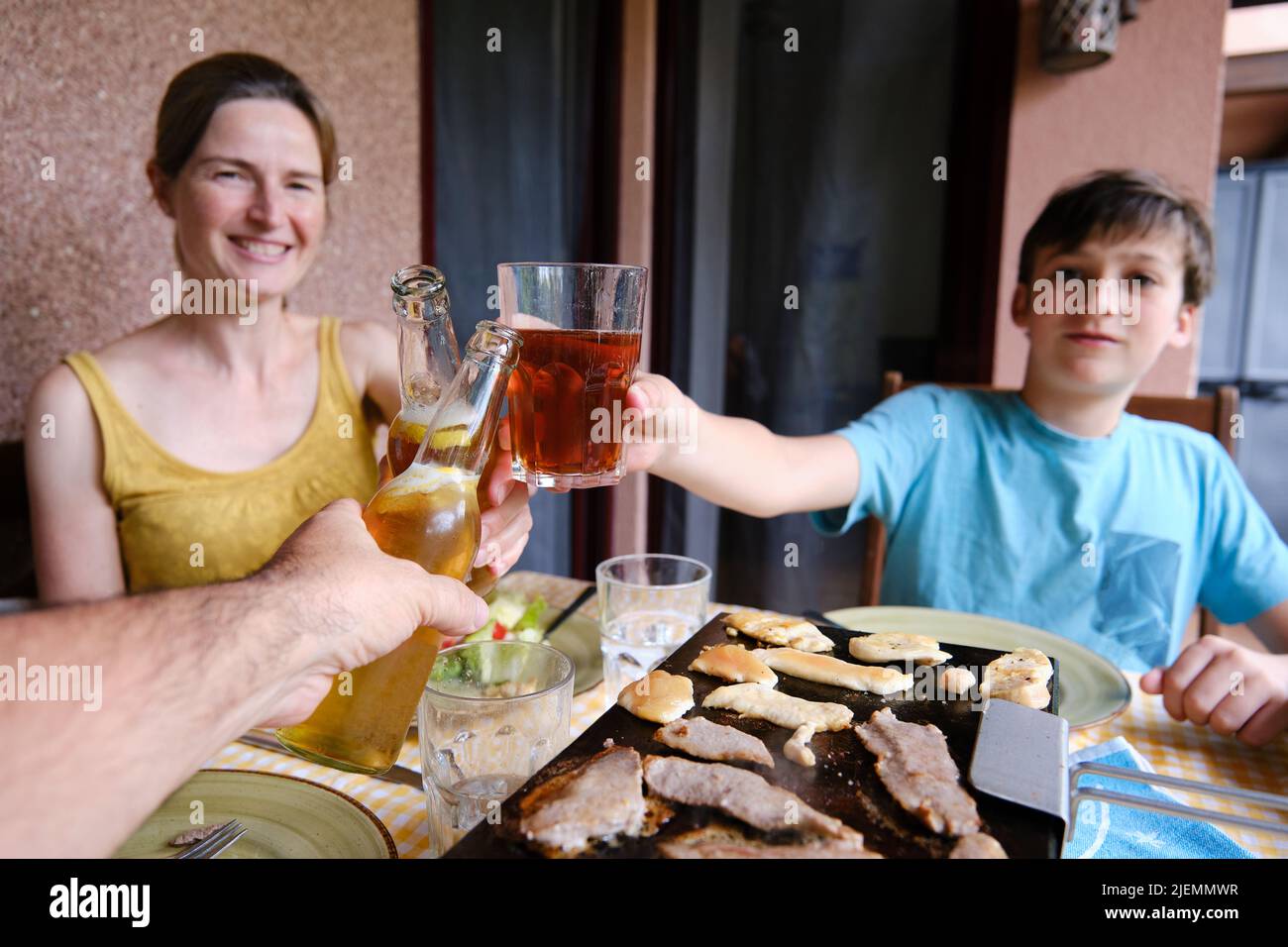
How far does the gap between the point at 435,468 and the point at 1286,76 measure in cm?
437

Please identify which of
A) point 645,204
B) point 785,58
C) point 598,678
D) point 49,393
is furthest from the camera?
point 645,204

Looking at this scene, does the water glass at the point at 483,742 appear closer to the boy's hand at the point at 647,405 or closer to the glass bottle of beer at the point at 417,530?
the glass bottle of beer at the point at 417,530

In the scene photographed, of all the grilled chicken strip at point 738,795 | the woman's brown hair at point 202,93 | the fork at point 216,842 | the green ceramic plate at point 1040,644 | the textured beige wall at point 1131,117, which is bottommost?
the fork at point 216,842

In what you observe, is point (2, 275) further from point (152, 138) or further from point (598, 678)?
point (598, 678)

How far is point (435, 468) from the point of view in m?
0.78

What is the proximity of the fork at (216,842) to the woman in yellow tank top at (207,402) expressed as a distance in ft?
2.87

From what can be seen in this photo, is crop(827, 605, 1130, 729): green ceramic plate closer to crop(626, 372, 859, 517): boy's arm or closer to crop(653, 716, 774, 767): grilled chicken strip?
crop(626, 372, 859, 517): boy's arm

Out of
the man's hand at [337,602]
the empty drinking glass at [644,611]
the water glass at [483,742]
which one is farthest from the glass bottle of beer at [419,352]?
the empty drinking glass at [644,611]

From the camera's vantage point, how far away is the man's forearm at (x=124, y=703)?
52 cm

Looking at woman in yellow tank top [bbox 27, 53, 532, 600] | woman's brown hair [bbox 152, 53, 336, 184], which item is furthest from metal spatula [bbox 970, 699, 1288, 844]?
woman's brown hair [bbox 152, 53, 336, 184]

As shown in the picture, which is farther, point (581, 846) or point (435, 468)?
point (435, 468)

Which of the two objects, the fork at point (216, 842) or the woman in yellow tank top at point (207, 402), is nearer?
the fork at point (216, 842)

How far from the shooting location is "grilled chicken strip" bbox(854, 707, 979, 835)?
577 mm
